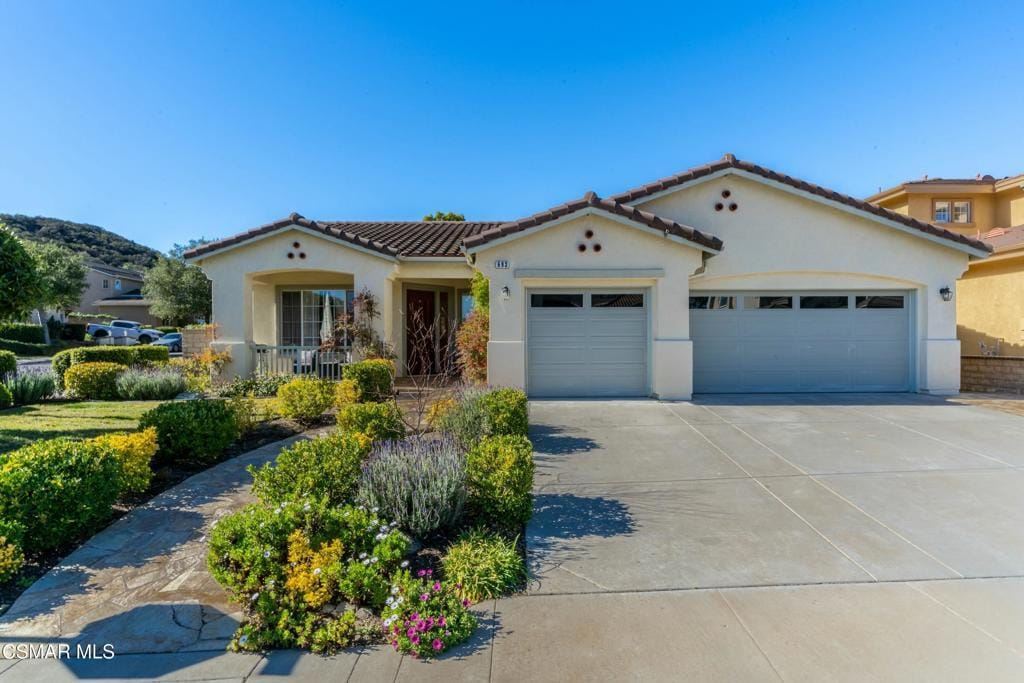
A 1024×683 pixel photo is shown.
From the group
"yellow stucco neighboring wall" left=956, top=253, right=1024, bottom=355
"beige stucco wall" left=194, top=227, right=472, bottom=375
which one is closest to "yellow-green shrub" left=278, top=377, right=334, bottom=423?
"beige stucco wall" left=194, top=227, right=472, bottom=375

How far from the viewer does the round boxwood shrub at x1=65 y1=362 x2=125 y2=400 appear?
12.4m

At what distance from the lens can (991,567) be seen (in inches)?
163

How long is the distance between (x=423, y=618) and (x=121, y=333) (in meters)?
42.7

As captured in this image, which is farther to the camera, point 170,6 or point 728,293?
point 728,293

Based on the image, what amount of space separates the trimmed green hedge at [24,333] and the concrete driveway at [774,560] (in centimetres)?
3997

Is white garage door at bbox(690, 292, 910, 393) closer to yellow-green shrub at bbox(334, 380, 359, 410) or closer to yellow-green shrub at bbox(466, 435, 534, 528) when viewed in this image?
yellow-green shrub at bbox(334, 380, 359, 410)

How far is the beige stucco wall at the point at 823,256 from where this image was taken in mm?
12367

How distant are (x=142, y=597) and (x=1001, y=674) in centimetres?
553

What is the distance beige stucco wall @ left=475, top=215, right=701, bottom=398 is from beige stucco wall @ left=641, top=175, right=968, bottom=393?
4.35 ft

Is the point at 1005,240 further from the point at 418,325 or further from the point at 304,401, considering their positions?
the point at 304,401

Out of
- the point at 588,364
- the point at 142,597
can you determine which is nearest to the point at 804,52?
the point at 588,364

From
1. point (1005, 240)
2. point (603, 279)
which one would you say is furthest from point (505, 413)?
point (1005, 240)

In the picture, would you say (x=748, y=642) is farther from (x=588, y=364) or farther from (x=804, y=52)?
(x=804, y=52)

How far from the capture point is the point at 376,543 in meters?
4.07
